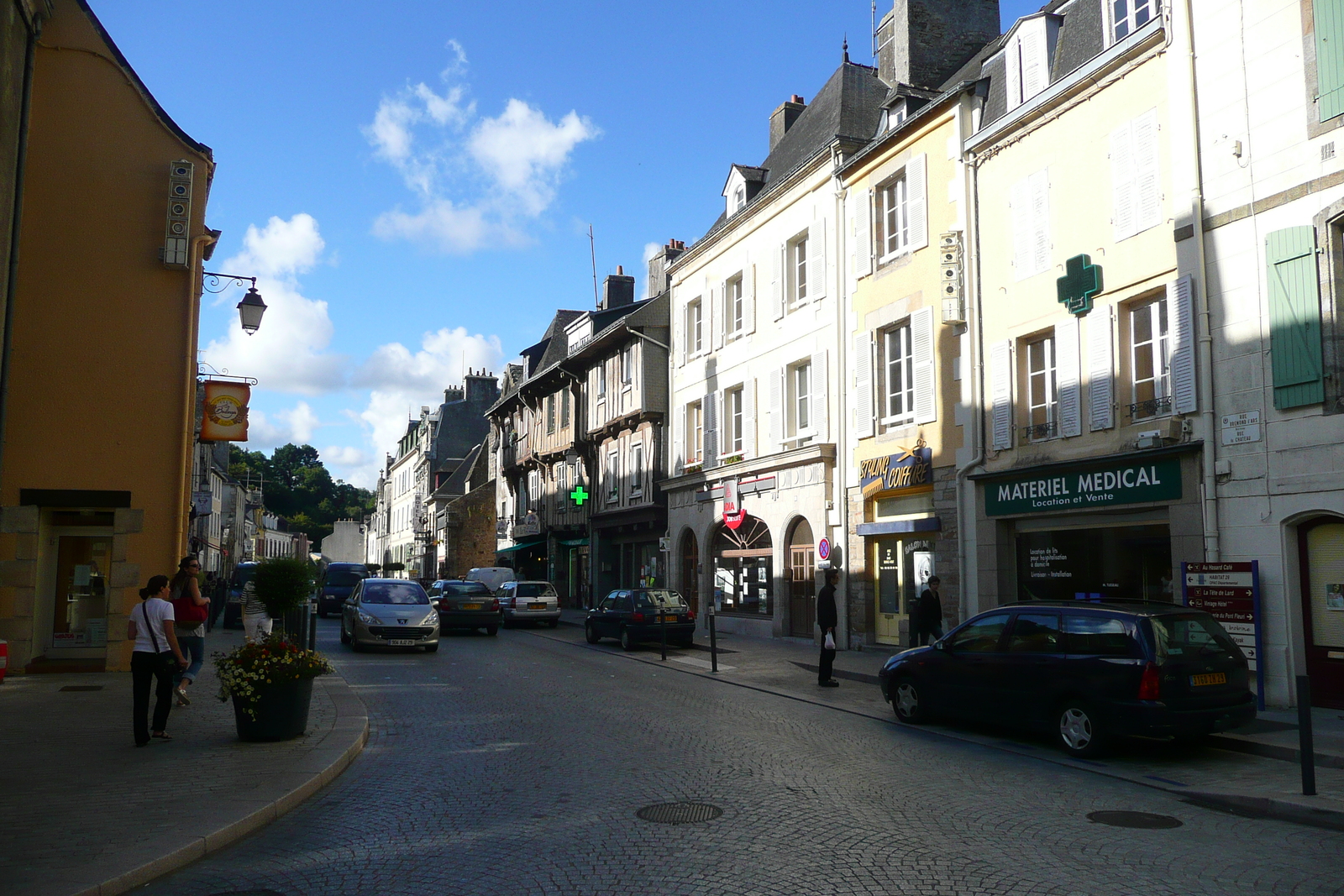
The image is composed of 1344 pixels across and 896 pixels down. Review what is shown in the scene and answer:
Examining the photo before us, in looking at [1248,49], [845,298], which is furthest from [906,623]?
[1248,49]

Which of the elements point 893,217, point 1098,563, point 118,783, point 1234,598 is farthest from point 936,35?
point 118,783

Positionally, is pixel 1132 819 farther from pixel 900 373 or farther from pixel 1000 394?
pixel 900 373

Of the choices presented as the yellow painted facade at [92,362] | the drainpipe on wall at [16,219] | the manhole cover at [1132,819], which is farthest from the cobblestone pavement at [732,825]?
the drainpipe on wall at [16,219]

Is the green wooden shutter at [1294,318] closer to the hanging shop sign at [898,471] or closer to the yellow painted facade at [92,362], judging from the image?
the hanging shop sign at [898,471]

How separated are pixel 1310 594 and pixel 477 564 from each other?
4902 cm

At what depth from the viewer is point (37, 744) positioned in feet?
30.8

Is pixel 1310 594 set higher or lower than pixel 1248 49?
lower

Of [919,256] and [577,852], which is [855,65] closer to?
[919,256]

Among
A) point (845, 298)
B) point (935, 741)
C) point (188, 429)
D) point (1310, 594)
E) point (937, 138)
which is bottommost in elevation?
point (935, 741)

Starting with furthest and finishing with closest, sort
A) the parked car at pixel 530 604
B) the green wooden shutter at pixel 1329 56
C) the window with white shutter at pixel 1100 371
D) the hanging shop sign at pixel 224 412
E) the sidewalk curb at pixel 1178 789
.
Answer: the parked car at pixel 530 604 < the hanging shop sign at pixel 224 412 < the window with white shutter at pixel 1100 371 < the green wooden shutter at pixel 1329 56 < the sidewalk curb at pixel 1178 789

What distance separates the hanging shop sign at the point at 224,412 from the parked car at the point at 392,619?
4457 millimetres

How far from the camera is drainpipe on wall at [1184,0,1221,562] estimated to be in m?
13.3

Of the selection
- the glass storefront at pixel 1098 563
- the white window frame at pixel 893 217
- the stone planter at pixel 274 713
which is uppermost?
the white window frame at pixel 893 217

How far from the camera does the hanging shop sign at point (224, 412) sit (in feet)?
59.3
